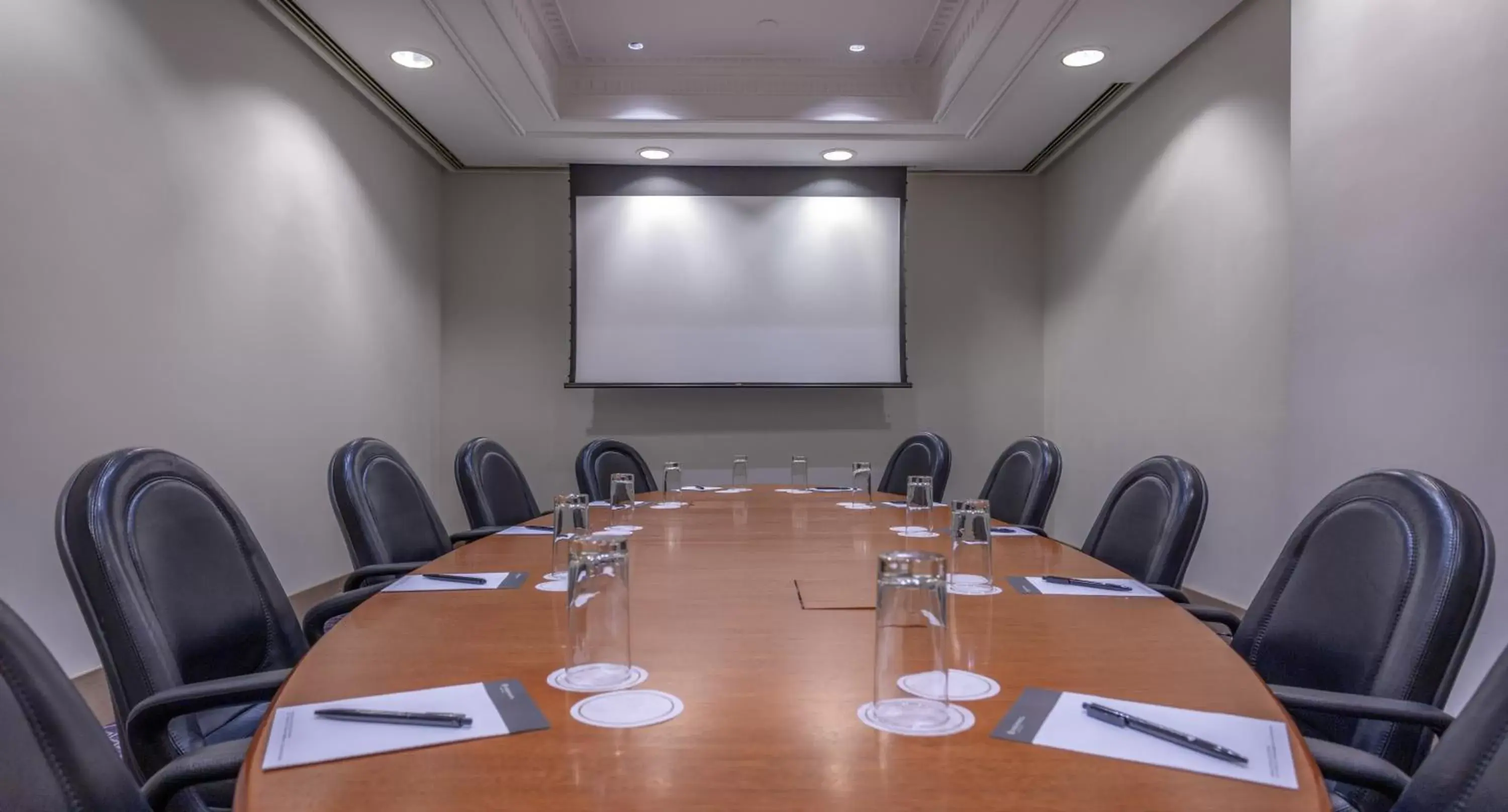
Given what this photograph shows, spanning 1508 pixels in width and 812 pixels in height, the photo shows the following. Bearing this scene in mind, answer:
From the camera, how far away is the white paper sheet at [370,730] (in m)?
0.86

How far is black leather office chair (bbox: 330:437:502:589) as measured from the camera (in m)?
2.29

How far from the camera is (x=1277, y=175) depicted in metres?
3.74

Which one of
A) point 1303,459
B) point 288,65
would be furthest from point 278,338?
point 1303,459

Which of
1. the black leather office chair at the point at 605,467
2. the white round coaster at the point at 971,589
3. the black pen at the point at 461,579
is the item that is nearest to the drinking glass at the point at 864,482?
the black leather office chair at the point at 605,467

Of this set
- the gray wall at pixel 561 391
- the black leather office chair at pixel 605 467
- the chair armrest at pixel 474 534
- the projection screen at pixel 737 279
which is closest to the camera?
the chair armrest at pixel 474 534

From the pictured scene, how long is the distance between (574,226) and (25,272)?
3473 mm

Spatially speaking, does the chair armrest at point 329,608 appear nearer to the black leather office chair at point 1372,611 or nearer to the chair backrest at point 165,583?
the chair backrest at point 165,583

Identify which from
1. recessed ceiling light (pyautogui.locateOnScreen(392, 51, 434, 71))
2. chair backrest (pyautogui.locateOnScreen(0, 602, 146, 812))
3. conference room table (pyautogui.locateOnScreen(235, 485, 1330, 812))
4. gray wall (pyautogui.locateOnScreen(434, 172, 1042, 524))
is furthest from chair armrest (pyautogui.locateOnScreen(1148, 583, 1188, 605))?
gray wall (pyautogui.locateOnScreen(434, 172, 1042, 524))

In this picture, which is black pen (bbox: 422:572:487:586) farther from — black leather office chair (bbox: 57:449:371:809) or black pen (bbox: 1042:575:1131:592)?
black pen (bbox: 1042:575:1131:592)

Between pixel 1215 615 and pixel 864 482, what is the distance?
157 cm

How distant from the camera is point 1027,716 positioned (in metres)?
0.97

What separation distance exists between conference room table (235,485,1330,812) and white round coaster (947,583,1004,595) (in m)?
0.03

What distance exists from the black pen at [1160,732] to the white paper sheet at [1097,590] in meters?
0.71

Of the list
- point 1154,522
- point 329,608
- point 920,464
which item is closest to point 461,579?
point 329,608
